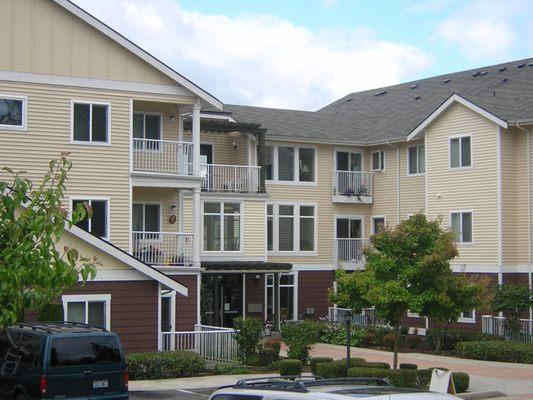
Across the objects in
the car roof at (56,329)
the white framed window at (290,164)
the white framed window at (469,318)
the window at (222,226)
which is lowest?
the white framed window at (469,318)

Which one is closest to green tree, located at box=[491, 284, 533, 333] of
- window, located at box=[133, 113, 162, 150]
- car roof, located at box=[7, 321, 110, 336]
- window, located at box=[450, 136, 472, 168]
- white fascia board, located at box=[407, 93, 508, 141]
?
window, located at box=[450, 136, 472, 168]

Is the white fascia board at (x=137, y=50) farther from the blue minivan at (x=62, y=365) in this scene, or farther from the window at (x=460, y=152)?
the blue minivan at (x=62, y=365)

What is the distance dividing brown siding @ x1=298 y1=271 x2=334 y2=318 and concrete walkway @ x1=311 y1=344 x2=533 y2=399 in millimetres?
6863

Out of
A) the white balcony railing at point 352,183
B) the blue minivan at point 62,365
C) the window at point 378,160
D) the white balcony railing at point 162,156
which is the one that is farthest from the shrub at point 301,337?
the window at point 378,160

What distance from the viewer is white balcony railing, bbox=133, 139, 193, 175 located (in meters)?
31.4

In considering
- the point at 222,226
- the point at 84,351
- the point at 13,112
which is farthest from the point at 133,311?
the point at 222,226

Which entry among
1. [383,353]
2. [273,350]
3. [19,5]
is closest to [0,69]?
[19,5]

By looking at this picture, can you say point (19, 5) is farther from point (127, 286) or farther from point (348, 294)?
point (348, 294)

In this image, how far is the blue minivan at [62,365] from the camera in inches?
648

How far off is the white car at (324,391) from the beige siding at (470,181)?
89.7ft

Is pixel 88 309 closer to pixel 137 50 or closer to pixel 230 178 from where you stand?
pixel 137 50

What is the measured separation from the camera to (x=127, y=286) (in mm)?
25641

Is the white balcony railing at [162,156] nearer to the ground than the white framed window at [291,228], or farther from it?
farther from it

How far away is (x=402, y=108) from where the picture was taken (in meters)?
45.3
